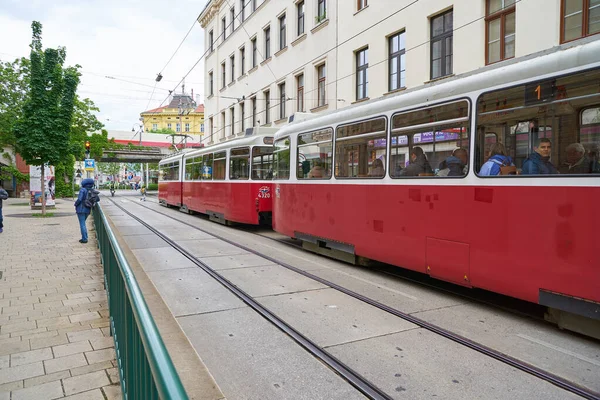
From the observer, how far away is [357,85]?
17594 mm

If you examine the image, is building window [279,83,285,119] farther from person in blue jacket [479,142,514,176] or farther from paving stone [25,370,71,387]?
paving stone [25,370,71,387]

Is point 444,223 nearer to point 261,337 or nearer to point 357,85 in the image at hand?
point 261,337

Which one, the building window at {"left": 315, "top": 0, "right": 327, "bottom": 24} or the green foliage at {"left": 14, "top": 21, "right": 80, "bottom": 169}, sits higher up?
the building window at {"left": 315, "top": 0, "right": 327, "bottom": 24}

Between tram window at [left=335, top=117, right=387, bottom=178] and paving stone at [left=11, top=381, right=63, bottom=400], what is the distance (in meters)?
4.98

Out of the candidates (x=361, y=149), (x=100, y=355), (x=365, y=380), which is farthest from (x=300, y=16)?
(x=365, y=380)

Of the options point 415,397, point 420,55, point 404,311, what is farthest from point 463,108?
point 420,55

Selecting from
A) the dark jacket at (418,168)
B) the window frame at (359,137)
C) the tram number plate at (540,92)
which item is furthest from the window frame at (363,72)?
the tram number plate at (540,92)

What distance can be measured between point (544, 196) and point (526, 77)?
1.24 m

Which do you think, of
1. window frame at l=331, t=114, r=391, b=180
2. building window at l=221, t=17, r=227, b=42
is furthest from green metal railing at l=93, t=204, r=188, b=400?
building window at l=221, t=17, r=227, b=42

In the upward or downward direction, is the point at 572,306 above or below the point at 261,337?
above

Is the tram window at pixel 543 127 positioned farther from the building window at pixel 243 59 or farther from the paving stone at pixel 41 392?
the building window at pixel 243 59

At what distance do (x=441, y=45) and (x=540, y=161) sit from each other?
10459 mm

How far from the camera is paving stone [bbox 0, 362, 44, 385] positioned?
3.42 m

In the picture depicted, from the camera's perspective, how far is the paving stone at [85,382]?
3.22 meters
